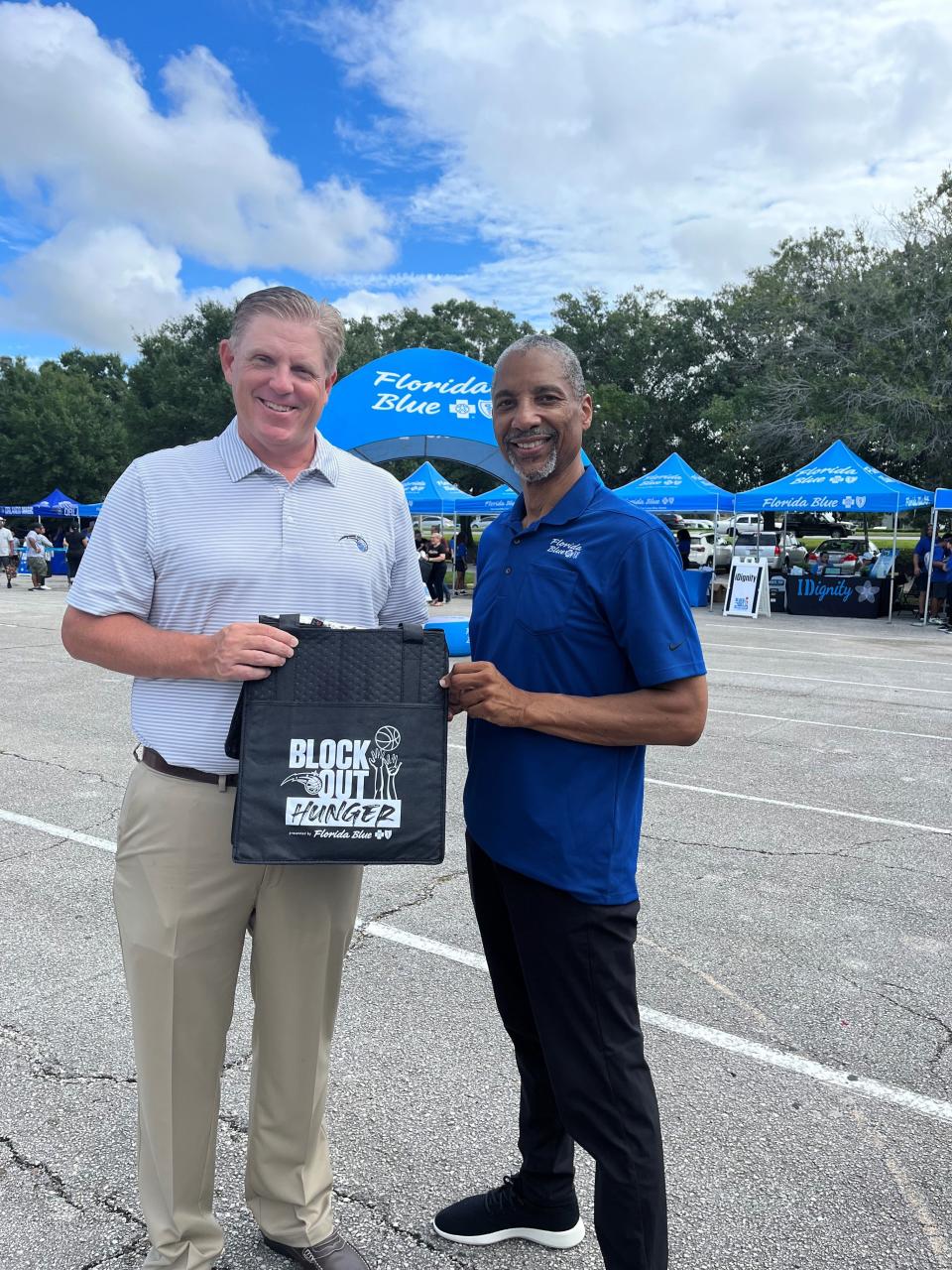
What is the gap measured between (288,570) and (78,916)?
2.88 m

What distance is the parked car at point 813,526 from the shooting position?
129 feet

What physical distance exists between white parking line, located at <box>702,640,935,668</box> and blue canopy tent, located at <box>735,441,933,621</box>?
4426mm

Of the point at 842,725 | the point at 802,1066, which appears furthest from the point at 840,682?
the point at 802,1066

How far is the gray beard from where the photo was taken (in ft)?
6.70

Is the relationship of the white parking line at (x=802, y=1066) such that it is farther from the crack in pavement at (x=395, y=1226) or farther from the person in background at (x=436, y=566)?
the person in background at (x=436, y=566)

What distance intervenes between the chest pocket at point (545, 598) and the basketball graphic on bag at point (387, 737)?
1.23ft

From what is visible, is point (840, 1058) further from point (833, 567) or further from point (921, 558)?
point (833, 567)

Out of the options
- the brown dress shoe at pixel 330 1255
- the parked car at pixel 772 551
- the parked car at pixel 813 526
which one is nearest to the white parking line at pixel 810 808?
the brown dress shoe at pixel 330 1255

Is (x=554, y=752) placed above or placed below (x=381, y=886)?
above

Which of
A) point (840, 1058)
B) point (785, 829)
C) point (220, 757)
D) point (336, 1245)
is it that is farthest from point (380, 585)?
point (785, 829)

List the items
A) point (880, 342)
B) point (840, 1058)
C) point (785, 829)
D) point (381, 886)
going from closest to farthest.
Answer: point (840, 1058)
point (381, 886)
point (785, 829)
point (880, 342)

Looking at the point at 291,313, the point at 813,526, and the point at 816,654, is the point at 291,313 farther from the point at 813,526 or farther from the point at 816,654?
the point at 813,526

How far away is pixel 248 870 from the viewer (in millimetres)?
1979

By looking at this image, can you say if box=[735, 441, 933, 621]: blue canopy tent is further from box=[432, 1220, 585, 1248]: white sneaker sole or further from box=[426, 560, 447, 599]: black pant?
box=[432, 1220, 585, 1248]: white sneaker sole
